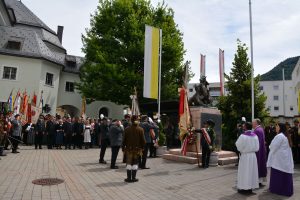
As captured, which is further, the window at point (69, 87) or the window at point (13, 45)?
the window at point (69, 87)

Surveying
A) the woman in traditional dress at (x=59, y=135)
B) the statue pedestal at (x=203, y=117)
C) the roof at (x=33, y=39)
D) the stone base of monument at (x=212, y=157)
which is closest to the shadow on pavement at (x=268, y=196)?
the stone base of monument at (x=212, y=157)

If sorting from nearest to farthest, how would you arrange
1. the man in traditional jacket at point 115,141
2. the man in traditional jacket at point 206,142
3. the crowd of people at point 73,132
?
the man in traditional jacket at point 115,141
the man in traditional jacket at point 206,142
the crowd of people at point 73,132

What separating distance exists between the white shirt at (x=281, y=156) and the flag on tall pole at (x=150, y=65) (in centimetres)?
1159

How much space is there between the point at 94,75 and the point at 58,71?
30.1 ft

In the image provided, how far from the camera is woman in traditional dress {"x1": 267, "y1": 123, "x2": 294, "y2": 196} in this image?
295 inches

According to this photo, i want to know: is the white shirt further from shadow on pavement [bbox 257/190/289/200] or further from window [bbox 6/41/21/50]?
window [bbox 6/41/21/50]

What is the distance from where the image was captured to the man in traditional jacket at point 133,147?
8523 mm

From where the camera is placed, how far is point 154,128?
13.3 metres

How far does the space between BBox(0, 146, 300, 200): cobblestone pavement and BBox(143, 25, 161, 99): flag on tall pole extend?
7.93 metres

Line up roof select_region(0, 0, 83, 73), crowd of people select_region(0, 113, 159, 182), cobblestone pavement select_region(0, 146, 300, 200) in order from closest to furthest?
cobblestone pavement select_region(0, 146, 300, 200), crowd of people select_region(0, 113, 159, 182), roof select_region(0, 0, 83, 73)

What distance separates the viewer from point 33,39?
32906 mm

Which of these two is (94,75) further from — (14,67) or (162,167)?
(162,167)

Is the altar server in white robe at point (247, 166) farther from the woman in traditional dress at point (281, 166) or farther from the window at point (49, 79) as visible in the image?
the window at point (49, 79)

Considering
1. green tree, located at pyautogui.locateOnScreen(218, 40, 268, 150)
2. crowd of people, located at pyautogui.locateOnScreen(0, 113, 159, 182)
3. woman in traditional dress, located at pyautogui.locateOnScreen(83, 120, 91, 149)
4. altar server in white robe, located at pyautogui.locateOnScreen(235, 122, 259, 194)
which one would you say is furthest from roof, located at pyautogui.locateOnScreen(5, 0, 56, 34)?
altar server in white robe, located at pyautogui.locateOnScreen(235, 122, 259, 194)
